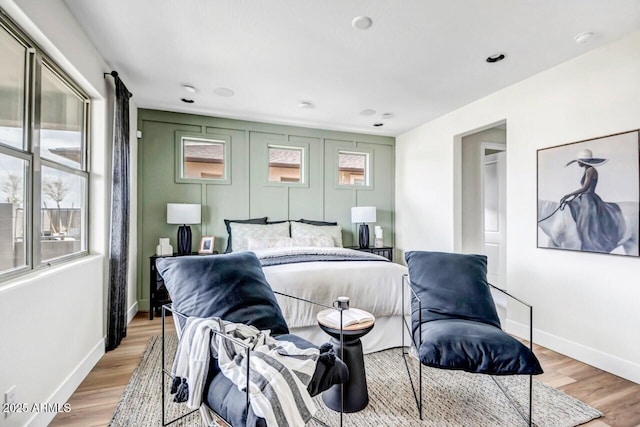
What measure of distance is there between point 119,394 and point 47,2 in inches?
96.8

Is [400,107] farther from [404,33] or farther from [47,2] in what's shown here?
[47,2]

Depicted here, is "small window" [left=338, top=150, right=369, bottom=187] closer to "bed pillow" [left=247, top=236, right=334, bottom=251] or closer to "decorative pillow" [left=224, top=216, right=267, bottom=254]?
"bed pillow" [left=247, top=236, right=334, bottom=251]

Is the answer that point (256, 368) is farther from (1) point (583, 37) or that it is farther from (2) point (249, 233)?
(1) point (583, 37)

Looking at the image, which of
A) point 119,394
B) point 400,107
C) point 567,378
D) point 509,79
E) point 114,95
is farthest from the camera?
point 400,107

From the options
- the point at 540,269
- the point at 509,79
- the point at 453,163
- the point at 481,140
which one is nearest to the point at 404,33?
the point at 509,79

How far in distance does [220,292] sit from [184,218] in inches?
94.1

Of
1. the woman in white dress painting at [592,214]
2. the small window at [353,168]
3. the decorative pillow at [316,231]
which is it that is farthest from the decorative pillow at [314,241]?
the woman in white dress painting at [592,214]

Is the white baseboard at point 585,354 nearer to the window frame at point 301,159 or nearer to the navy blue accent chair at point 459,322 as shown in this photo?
the navy blue accent chair at point 459,322

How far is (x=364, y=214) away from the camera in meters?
4.80

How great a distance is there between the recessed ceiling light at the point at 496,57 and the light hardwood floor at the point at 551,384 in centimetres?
259

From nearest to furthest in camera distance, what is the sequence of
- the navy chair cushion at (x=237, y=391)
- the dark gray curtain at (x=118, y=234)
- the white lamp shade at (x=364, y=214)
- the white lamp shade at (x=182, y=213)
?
the navy chair cushion at (x=237, y=391) → the dark gray curtain at (x=118, y=234) → the white lamp shade at (x=182, y=213) → the white lamp shade at (x=364, y=214)

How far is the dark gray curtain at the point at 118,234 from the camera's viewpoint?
9.37ft

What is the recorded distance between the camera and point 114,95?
300 centimetres

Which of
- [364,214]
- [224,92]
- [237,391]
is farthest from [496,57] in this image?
[237,391]
